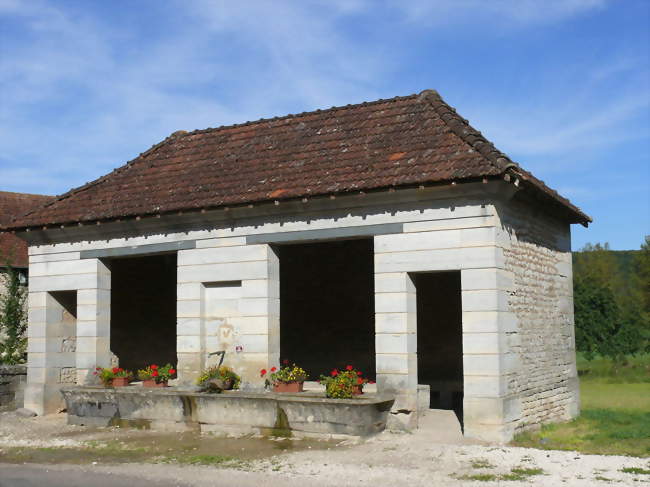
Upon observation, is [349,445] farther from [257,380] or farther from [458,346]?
[458,346]

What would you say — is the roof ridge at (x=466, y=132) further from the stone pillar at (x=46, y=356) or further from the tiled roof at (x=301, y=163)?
the stone pillar at (x=46, y=356)

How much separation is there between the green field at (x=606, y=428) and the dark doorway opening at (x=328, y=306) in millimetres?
5143

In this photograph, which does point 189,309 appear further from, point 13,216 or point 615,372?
point 615,372

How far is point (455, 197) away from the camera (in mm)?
11234

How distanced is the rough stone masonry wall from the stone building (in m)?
A: 0.06

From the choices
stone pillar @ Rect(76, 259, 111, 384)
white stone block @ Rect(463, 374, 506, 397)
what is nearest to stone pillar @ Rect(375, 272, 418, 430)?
white stone block @ Rect(463, 374, 506, 397)

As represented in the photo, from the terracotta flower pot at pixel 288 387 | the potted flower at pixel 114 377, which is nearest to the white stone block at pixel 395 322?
the terracotta flower pot at pixel 288 387

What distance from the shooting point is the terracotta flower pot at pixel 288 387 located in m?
12.1

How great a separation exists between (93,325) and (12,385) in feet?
12.5

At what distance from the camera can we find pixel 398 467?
29.8ft

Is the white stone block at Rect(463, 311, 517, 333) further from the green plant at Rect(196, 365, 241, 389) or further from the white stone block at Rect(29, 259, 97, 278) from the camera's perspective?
the white stone block at Rect(29, 259, 97, 278)

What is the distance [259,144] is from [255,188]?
2.26 meters

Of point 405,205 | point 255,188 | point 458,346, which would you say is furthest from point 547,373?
point 255,188

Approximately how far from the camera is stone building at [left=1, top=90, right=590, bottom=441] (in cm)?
1118
